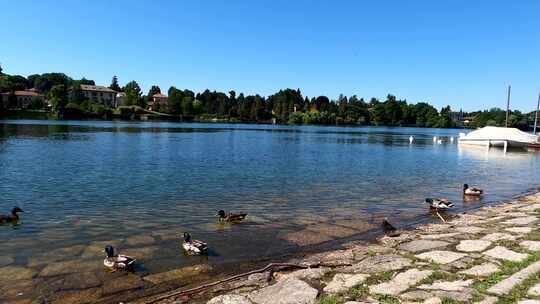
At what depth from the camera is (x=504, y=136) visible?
2817 inches

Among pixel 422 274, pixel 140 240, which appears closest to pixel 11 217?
pixel 140 240

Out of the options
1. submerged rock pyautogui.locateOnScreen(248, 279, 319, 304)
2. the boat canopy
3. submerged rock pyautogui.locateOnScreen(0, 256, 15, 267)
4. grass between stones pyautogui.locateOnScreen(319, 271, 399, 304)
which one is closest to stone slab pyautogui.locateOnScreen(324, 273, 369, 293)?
grass between stones pyautogui.locateOnScreen(319, 271, 399, 304)

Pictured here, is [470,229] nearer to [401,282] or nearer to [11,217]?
[401,282]

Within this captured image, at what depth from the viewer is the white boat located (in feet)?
228

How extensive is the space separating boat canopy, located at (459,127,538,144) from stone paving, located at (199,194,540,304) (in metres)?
66.0

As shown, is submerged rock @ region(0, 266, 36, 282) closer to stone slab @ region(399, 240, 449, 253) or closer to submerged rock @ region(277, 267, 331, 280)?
submerged rock @ region(277, 267, 331, 280)

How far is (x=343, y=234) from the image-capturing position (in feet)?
47.8

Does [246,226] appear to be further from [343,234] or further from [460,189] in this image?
[460,189]

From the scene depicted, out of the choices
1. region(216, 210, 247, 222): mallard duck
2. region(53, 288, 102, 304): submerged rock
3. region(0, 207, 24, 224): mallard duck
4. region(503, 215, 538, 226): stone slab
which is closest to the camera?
region(53, 288, 102, 304): submerged rock

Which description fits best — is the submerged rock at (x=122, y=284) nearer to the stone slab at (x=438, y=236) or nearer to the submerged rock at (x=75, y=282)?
the submerged rock at (x=75, y=282)

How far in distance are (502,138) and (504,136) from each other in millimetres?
592

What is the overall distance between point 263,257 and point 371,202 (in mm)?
10694

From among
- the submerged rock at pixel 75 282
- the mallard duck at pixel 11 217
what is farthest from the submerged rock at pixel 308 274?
the mallard duck at pixel 11 217

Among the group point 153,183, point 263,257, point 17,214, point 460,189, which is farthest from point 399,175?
point 17,214
